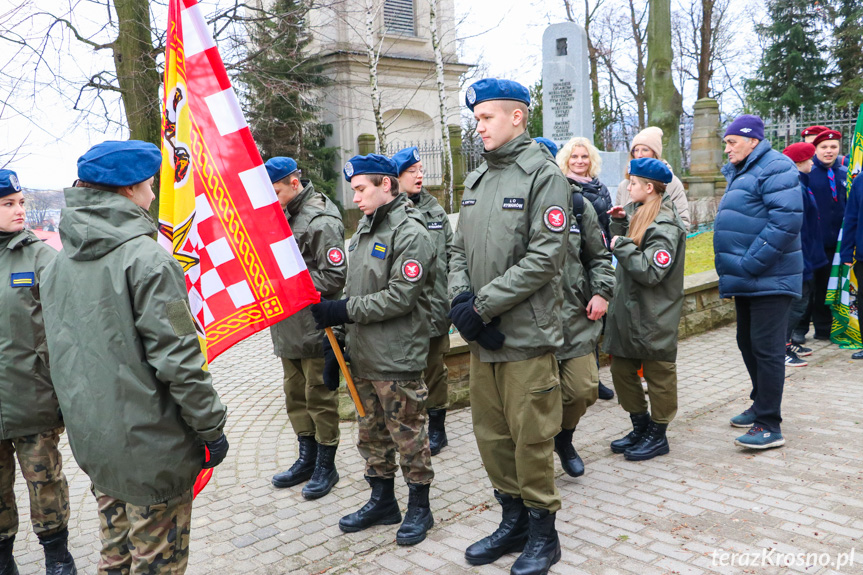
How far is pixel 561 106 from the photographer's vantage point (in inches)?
413

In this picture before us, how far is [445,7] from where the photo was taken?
26.9 meters

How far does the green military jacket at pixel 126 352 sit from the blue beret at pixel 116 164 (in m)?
0.07

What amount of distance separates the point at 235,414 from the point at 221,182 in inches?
141

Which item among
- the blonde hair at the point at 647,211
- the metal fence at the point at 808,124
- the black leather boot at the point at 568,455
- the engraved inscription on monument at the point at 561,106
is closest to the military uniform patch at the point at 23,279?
the black leather boot at the point at 568,455

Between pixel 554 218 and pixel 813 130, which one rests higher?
pixel 813 130

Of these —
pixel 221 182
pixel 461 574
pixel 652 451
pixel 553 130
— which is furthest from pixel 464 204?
pixel 553 130

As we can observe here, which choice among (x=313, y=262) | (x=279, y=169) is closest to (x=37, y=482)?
(x=313, y=262)

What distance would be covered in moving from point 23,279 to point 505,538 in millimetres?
2831

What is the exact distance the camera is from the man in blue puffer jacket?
4898 mm

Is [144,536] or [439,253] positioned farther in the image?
[439,253]

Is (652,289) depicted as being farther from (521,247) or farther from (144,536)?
(144,536)

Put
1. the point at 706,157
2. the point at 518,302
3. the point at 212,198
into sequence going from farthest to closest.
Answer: the point at 706,157
the point at 212,198
the point at 518,302

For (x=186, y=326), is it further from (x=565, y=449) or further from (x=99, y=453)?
(x=565, y=449)

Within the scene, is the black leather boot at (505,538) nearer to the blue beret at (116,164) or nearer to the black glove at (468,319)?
the black glove at (468,319)
